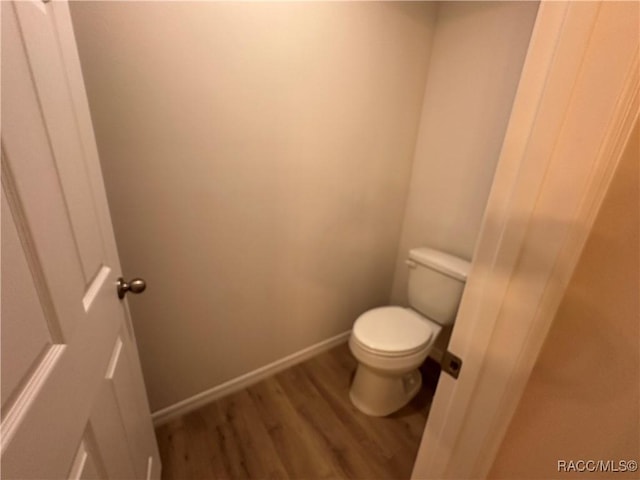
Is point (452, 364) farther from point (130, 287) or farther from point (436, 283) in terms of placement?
point (436, 283)

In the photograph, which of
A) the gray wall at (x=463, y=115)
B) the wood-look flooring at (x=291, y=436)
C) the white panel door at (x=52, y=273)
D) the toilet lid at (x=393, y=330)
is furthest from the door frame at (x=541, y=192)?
the gray wall at (x=463, y=115)

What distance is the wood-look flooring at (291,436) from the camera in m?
1.27

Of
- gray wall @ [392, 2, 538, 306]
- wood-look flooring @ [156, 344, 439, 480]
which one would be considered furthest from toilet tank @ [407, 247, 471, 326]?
wood-look flooring @ [156, 344, 439, 480]

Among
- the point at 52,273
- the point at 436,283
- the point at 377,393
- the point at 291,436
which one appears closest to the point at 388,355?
the point at 377,393

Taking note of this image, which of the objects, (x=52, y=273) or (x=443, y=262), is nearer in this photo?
(x=52, y=273)

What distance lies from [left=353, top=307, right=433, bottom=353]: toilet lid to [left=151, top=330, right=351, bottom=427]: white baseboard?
0.51 metres

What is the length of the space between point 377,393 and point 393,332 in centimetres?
33

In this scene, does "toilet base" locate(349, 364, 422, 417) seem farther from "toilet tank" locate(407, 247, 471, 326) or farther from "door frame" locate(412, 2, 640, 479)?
"door frame" locate(412, 2, 640, 479)

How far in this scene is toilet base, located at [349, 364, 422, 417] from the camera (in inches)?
59.3

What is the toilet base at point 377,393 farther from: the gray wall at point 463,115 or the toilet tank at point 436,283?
the gray wall at point 463,115

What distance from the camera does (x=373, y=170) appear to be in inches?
66.5

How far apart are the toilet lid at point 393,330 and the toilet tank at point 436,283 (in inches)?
3.1

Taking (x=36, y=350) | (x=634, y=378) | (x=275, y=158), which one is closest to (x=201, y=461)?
(x=36, y=350)

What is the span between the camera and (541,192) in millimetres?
444
